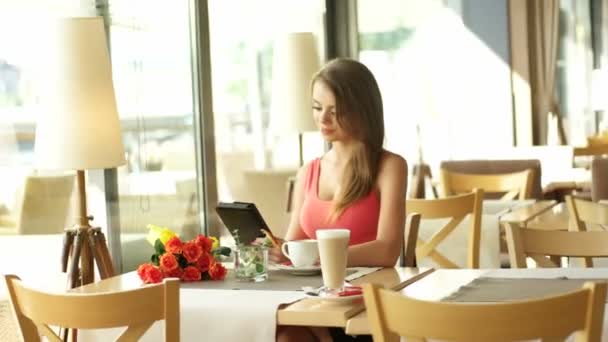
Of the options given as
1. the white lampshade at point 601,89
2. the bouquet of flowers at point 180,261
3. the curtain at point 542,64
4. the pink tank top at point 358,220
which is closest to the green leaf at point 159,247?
the bouquet of flowers at point 180,261

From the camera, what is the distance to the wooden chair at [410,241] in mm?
3617

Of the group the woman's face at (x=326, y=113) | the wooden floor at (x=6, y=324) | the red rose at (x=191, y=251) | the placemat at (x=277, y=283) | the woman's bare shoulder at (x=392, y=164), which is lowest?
the wooden floor at (x=6, y=324)

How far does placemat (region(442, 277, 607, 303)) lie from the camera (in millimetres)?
2475

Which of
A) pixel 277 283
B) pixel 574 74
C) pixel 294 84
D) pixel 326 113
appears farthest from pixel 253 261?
pixel 574 74

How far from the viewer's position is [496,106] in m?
9.81

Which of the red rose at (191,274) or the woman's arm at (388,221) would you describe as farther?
the woman's arm at (388,221)

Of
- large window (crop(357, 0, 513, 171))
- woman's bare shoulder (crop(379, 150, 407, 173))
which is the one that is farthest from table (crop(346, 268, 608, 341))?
large window (crop(357, 0, 513, 171))

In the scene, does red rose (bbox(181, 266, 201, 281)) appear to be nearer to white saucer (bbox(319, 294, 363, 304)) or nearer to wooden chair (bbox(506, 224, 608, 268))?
white saucer (bbox(319, 294, 363, 304))

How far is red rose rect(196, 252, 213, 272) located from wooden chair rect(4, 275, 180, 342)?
2.19 ft

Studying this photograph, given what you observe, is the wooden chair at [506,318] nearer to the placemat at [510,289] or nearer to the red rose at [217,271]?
the placemat at [510,289]

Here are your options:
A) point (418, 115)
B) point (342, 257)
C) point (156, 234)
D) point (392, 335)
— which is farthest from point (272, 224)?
point (392, 335)

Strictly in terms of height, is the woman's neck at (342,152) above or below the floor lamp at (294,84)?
below

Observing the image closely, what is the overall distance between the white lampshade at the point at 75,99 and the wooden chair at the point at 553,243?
1406 millimetres

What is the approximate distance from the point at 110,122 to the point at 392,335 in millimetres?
1900
